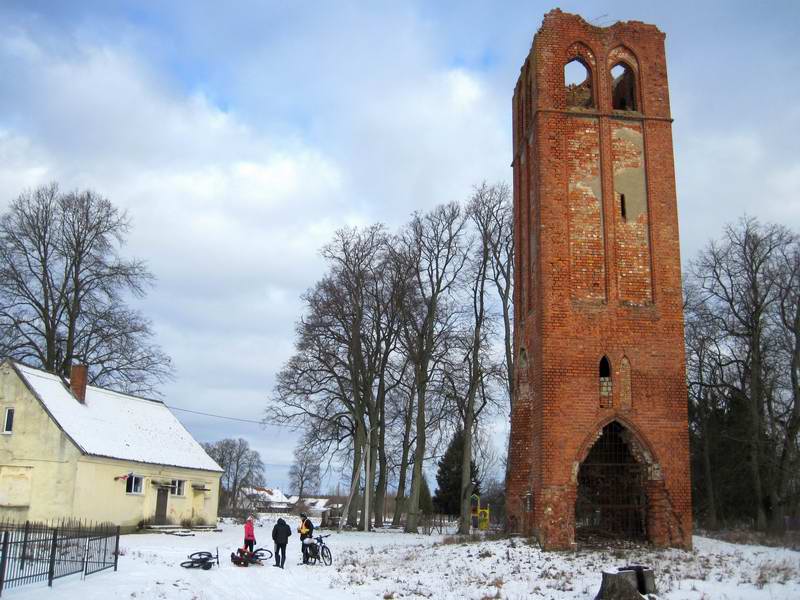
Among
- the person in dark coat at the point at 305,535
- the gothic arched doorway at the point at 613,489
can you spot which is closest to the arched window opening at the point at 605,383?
the gothic arched doorway at the point at 613,489

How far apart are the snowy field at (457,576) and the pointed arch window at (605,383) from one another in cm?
368

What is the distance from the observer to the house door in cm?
3284

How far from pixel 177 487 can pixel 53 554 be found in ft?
70.1

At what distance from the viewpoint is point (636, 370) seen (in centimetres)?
2022

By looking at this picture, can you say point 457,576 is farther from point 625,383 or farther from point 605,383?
point 625,383

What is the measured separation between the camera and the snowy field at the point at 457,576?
1370 cm

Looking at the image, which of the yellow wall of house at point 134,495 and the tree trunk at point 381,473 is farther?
the tree trunk at point 381,473

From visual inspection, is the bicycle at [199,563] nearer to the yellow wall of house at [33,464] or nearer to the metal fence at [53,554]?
the metal fence at [53,554]

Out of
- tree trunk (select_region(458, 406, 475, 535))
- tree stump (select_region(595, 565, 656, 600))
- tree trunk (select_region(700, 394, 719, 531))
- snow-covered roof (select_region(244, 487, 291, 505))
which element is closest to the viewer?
tree stump (select_region(595, 565, 656, 600))

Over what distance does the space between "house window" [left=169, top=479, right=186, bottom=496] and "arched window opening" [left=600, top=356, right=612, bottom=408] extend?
21.0 m

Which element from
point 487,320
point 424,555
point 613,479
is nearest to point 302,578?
point 424,555

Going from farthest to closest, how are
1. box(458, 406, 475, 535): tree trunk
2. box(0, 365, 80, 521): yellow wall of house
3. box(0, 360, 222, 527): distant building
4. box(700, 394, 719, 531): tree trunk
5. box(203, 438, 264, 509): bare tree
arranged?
box(203, 438, 264, 509): bare tree < box(700, 394, 719, 531): tree trunk < box(458, 406, 475, 535): tree trunk < box(0, 360, 222, 527): distant building < box(0, 365, 80, 521): yellow wall of house

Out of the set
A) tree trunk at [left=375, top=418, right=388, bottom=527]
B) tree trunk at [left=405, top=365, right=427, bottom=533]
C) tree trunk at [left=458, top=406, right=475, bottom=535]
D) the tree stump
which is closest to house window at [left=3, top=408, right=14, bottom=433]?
tree trunk at [left=405, top=365, right=427, bottom=533]

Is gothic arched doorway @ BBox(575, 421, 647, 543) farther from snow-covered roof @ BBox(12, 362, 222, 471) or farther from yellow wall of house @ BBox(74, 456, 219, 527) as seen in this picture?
A: snow-covered roof @ BBox(12, 362, 222, 471)
